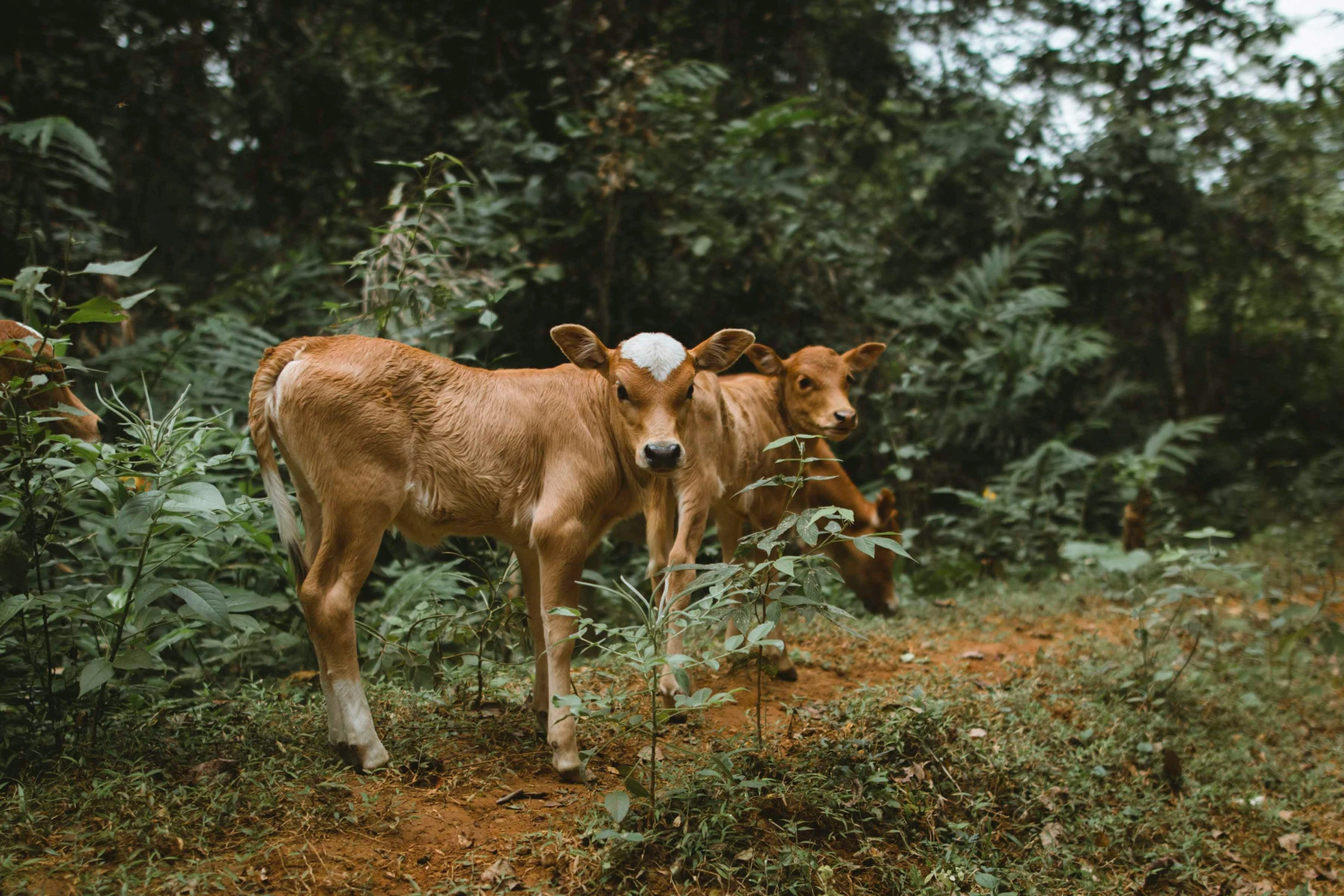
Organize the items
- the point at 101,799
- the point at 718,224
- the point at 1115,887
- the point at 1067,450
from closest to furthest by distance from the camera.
→ the point at 101,799
the point at 1115,887
the point at 718,224
the point at 1067,450

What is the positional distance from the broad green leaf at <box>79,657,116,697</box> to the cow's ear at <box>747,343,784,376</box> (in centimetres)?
369

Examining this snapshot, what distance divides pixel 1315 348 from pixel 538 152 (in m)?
10.7

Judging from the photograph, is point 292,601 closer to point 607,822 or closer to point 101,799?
point 101,799

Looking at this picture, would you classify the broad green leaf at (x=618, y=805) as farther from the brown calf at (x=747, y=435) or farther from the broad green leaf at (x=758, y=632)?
the brown calf at (x=747, y=435)

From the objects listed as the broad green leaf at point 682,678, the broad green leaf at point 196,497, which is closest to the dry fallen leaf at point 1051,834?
the broad green leaf at point 682,678

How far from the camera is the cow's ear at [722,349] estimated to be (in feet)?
14.3

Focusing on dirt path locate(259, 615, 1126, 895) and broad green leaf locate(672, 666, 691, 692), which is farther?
broad green leaf locate(672, 666, 691, 692)

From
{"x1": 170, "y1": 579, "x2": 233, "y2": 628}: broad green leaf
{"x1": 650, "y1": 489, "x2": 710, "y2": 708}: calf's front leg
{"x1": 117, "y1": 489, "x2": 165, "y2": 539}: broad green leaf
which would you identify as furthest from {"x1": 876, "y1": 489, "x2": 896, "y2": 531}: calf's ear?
{"x1": 117, "y1": 489, "x2": 165, "y2": 539}: broad green leaf

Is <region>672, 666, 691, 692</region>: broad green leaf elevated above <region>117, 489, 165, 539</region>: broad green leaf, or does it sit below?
below

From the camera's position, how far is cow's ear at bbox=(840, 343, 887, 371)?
6.12 m

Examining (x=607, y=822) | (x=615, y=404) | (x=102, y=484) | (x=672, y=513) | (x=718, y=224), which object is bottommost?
(x=607, y=822)

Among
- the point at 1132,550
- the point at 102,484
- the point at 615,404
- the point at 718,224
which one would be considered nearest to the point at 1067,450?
the point at 1132,550

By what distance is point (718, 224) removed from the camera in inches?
330

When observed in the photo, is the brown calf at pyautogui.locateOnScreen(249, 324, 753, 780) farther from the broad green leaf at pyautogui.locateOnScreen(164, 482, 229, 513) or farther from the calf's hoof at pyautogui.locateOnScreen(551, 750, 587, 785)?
the broad green leaf at pyautogui.locateOnScreen(164, 482, 229, 513)
